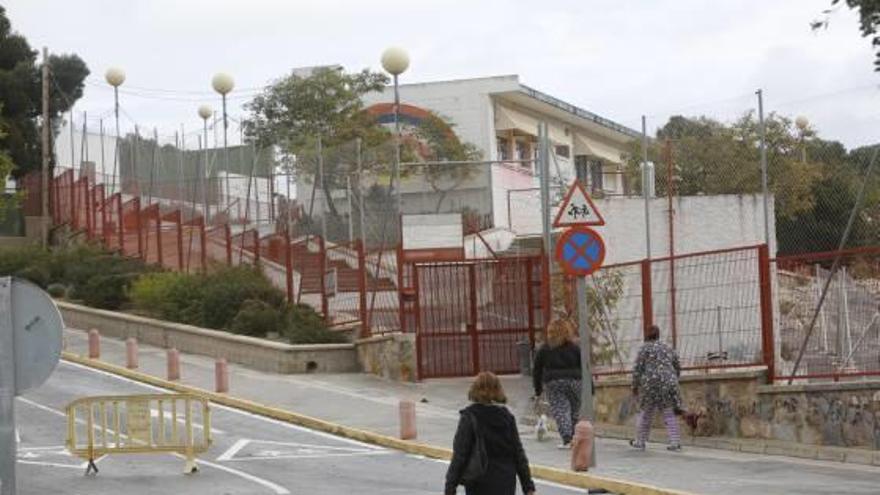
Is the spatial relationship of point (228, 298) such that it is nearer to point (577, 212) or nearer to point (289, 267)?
point (289, 267)

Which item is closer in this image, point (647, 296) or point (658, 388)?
point (658, 388)

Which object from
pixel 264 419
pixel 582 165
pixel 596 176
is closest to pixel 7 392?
pixel 264 419

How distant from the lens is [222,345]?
2809cm

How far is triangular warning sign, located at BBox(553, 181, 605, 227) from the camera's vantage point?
48.8 ft

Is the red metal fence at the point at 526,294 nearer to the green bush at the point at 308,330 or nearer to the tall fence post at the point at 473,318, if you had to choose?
the tall fence post at the point at 473,318

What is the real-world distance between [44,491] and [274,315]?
14062 millimetres

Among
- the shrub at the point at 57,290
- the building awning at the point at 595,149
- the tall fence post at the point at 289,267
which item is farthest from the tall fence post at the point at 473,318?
the building awning at the point at 595,149

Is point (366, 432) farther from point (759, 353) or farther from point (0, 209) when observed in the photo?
point (0, 209)

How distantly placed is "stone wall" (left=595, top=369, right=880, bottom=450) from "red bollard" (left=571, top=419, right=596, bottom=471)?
2.78m

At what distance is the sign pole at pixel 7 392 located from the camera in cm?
802

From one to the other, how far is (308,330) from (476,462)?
18.9 m

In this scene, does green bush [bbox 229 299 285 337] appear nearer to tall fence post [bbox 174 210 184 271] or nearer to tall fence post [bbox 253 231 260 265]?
tall fence post [bbox 253 231 260 265]

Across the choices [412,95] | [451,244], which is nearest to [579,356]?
[451,244]

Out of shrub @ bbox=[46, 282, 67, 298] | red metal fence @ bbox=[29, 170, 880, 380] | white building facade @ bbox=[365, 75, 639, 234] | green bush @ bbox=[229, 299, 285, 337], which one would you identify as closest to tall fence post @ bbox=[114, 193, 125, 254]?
red metal fence @ bbox=[29, 170, 880, 380]
